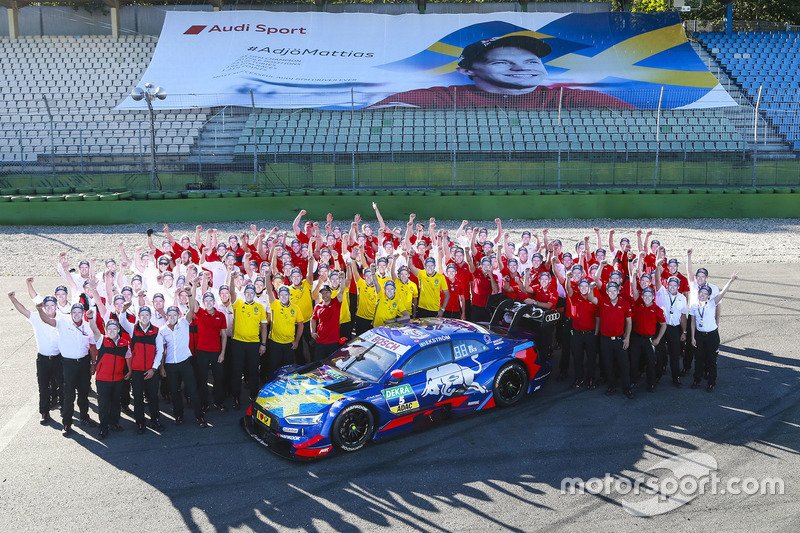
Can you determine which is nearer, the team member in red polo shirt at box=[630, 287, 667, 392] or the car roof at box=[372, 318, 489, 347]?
the car roof at box=[372, 318, 489, 347]

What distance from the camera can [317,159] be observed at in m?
22.0

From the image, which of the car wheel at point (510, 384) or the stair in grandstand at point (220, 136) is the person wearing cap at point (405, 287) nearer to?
the car wheel at point (510, 384)

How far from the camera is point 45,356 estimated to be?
7973 mm

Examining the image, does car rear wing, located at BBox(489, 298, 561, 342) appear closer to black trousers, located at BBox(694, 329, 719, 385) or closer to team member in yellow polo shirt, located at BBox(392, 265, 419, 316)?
team member in yellow polo shirt, located at BBox(392, 265, 419, 316)

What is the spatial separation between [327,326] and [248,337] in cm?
100

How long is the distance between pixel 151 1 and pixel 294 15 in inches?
301

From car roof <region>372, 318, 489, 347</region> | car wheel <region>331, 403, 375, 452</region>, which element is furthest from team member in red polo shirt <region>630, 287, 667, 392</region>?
car wheel <region>331, 403, 375, 452</region>

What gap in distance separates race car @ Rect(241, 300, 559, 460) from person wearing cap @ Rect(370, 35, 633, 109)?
18.0 metres

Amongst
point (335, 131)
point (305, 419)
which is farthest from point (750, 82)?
point (305, 419)

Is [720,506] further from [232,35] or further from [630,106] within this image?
[232,35]

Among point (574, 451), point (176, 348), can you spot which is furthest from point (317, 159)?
point (574, 451)

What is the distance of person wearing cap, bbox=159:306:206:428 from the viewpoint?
797 centimetres

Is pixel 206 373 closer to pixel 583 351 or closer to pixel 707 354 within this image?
pixel 583 351

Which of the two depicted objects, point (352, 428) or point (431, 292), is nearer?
point (352, 428)
